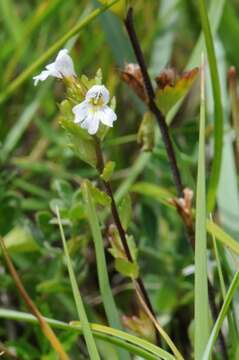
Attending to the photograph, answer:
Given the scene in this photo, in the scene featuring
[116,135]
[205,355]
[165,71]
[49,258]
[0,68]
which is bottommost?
[205,355]

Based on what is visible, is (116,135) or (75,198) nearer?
(75,198)

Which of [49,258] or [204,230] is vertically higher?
[49,258]

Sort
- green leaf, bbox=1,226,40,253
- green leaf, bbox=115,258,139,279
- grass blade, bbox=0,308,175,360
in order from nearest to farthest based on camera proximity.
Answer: grass blade, bbox=0,308,175,360, green leaf, bbox=115,258,139,279, green leaf, bbox=1,226,40,253

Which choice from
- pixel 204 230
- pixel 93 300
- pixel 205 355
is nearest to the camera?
pixel 205 355

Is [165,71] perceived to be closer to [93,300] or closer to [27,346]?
[27,346]

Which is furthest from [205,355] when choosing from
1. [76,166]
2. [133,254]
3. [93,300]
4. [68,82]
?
[76,166]

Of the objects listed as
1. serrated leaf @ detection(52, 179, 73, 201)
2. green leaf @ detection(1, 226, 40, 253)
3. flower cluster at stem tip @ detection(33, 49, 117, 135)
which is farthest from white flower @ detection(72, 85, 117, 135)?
green leaf @ detection(1, 226, 40, 253)

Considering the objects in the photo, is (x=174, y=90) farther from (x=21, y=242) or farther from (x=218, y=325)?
(x=21, y=242)

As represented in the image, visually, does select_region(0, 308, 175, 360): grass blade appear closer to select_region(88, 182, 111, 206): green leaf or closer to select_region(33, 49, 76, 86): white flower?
select_region(88, 182, 111, 206): green leaf
